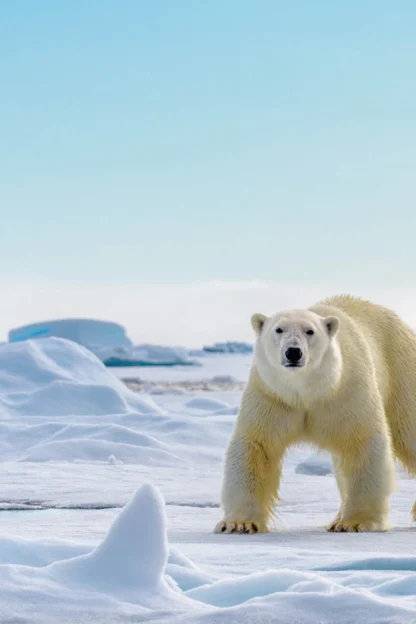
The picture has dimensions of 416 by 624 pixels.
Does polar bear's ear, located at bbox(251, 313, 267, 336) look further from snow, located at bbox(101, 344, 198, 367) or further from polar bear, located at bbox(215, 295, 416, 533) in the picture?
snow, located at bbox(101, 344, 198, 367)

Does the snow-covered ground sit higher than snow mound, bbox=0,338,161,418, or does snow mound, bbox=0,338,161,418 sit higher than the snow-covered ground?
snow mound, bbox=0,338,161,418

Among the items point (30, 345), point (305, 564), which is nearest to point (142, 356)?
point (30, 345)

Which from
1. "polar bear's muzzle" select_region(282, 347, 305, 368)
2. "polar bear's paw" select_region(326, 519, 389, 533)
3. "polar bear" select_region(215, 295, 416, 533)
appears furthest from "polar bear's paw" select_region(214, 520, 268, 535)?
"polar bear's muzzle" select_region(282, 347, 305, 368)

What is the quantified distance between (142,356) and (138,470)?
1017 inches

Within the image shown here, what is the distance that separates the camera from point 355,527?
4.03 meters

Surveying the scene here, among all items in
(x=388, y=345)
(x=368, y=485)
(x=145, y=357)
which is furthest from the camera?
(x=145, y=357)

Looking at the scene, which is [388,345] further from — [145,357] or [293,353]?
[145,357]

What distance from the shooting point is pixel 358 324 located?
4816 millimetres

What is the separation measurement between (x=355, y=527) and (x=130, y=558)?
1.97m

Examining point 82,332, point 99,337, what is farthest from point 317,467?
point 99,337

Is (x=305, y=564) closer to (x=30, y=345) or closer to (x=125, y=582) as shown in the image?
(x=125, y=582)

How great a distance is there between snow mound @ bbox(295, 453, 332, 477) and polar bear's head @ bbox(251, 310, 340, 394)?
3.37 m

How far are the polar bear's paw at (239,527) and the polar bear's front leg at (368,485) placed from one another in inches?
12.5

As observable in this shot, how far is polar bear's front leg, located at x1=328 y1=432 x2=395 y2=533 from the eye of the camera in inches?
162
